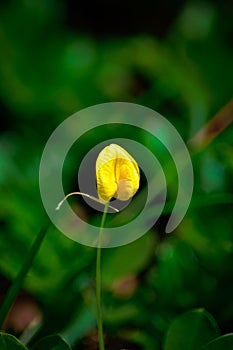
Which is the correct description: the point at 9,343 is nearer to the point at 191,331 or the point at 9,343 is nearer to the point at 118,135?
the point at 191,331

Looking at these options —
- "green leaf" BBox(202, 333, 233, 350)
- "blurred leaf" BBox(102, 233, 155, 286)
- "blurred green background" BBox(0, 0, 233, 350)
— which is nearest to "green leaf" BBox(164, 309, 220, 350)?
"green leaf" BBox(202, 333, 233, 350)

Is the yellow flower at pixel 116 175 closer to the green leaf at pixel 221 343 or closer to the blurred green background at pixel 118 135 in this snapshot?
the green leaf at pixel 221 343

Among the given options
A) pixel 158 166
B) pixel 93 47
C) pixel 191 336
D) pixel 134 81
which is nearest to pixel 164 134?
pixel 158 166

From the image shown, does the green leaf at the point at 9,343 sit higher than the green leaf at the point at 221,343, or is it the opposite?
the green leaf at the point at 221,343


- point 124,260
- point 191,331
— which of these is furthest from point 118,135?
point 191,331

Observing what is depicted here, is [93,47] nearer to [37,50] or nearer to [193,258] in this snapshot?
[37,50]

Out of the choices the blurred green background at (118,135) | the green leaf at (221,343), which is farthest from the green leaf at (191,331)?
the blurred green background at (118,135)
